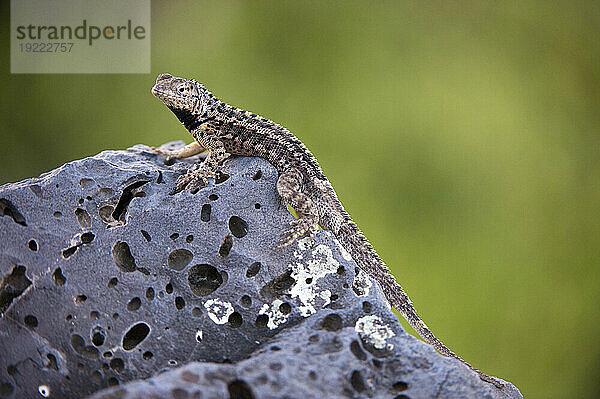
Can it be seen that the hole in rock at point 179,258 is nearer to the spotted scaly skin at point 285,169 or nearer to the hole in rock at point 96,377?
the spotted scaly skin at point 285,169

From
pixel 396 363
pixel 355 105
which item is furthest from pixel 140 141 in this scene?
pixel 396 363

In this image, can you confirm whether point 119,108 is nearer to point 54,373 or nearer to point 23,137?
point 23,137

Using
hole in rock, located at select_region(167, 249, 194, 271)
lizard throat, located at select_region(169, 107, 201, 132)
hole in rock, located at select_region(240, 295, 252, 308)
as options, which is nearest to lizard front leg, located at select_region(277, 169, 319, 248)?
hole in rock, located at select_region(240, 295, 252, 308)

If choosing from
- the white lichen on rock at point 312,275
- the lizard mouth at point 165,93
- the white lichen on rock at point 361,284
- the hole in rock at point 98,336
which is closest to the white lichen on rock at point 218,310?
the white lichen on rock at point 312,275

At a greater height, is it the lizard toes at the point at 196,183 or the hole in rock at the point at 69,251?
the lizard toes at the point at 196,183

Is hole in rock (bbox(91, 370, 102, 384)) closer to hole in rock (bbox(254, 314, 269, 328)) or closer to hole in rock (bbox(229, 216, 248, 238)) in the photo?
hole in rock (bbox(254, 314, 269, 328))

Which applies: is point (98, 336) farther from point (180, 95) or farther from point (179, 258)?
point (180, 95)

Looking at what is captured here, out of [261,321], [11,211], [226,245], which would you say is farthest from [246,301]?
[11,211]

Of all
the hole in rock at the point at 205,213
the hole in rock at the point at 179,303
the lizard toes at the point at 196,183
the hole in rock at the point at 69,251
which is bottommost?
the hole in rock at the point at 179,303
